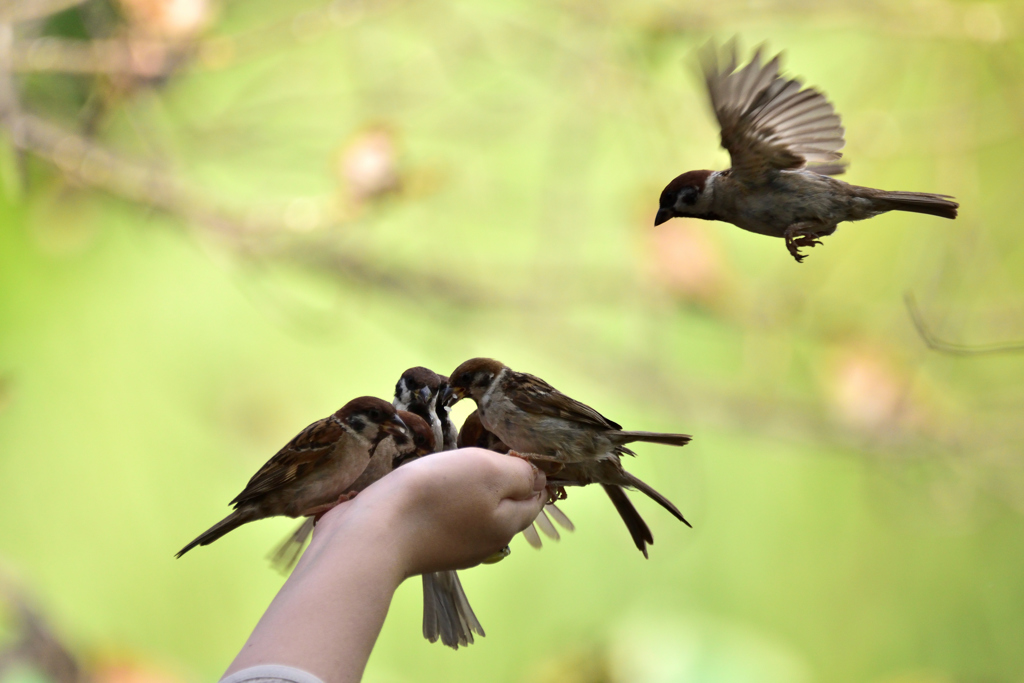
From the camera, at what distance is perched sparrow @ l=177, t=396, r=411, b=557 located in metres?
1.09

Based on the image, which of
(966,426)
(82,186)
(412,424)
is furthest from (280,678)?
(966,426)

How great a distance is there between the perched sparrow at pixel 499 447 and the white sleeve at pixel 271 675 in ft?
1.88

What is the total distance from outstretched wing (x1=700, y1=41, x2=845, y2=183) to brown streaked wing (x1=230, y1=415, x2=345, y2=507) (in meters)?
0.62

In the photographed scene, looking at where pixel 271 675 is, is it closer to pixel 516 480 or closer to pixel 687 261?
pixel 516 480

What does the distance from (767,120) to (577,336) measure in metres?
1.71

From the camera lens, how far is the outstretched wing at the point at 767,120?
86cm

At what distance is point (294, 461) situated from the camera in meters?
1.09

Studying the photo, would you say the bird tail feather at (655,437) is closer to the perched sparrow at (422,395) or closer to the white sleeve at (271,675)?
the perched sparrow at (422,395)

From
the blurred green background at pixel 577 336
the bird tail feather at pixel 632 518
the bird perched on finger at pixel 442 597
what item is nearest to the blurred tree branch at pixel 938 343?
the bird tail feather at pixel 632 518

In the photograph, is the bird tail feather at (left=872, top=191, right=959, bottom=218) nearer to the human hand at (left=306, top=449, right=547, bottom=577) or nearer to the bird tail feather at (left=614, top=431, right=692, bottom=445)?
the bird tail feather at (left=614, top=431, right=692, bottom=445)

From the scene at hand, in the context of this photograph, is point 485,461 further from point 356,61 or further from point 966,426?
point 966,426

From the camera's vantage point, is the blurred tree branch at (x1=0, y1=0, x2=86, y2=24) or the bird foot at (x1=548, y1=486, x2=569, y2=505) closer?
the bird foot at (x1=548, y1=486, x2=569, y2=505)

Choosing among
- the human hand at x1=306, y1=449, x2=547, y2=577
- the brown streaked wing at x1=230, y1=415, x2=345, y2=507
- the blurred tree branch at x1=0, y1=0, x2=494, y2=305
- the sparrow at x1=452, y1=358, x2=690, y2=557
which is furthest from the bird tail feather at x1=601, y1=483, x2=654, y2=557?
the blurred tree branch at x1=0, y1=0, x2=494, y2=305

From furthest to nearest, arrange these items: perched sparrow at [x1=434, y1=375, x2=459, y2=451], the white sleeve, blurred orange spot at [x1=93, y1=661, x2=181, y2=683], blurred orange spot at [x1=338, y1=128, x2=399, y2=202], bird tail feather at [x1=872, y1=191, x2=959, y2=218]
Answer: blurred orange spot at [x1=93, y1=661, x2=181, y2=683] → blurred orange spot at [x1=338, y1=128, x2=399, y2=202] → perched sparrow at [x1=434, y1=375, x2=459, y2=451] → bird tail feather at [x1=872, y1=191, x2=959, y2=218] → the white sleeve
